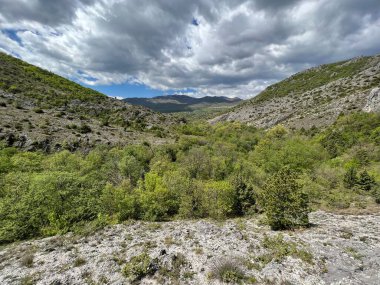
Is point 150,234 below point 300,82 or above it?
below

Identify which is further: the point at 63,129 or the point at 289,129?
the point at 289,129

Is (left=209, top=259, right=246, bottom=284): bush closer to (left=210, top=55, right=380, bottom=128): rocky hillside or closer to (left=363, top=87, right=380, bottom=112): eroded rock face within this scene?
(left=363, top=87, right=380, bottom=112): eroded rock face

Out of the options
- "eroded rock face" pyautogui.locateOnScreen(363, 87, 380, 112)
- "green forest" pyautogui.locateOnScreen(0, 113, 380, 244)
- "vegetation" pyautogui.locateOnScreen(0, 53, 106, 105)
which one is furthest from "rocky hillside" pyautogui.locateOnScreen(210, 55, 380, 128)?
"vegetation" pyautogui.locateOnScreen(0, 53, 106, 105)

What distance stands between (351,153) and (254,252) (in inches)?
1837

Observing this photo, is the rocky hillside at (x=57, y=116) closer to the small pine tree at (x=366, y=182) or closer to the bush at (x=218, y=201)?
the bush at (x=218, y=201)

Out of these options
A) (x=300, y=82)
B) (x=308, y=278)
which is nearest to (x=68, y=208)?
(x=308, y=278)

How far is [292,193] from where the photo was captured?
20.7 metres

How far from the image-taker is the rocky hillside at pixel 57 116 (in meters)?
40.4

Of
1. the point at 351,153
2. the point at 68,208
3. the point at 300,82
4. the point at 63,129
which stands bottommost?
the point at 68,208

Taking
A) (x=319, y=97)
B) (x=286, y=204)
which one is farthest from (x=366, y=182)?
(x=319, y=97)

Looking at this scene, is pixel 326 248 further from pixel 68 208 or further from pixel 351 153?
pixel 351 153

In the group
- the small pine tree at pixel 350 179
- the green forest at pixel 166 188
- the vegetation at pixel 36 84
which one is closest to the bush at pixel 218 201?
the green forest at pixel 166 188

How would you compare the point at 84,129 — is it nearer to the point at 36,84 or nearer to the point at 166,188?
the point at 36,84

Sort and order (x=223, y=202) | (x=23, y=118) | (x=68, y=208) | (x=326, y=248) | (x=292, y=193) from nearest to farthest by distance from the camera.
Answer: (x=326, y=248) → (x=292, y=193) → (x=68, y=208) → (x=223, y=202) → (x=23, y=118)
